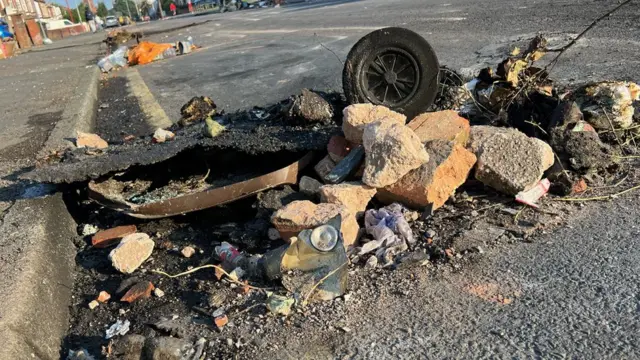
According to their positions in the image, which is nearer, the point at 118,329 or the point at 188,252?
the point at 118,329

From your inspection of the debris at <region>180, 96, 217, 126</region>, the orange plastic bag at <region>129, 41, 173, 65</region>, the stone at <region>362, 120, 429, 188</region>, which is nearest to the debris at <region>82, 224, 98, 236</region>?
the debris at <region>180, 96, 217, 126</region>

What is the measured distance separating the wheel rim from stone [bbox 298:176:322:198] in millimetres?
774

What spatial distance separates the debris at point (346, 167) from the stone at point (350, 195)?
0.30 ft

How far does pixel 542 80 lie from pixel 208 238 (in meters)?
2.50

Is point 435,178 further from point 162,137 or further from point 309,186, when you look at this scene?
point 162,137

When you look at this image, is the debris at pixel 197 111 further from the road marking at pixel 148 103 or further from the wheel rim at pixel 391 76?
the wheel rim at pixel 391 76

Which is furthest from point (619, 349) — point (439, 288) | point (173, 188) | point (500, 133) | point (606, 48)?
point (606, 48)

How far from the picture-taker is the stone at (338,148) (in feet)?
9.15

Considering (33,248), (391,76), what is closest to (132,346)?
Result: (33,248)

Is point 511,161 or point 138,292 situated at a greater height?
point 511,161

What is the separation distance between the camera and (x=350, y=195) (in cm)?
243

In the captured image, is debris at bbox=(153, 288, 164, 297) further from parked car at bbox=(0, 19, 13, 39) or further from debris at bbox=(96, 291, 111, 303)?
parked car at bbox=(0, 19, 13, 39)

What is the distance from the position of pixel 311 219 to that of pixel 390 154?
523mm

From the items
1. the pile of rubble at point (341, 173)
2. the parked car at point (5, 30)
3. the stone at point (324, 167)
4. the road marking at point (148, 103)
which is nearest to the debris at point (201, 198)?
the pile of rubble at point (341, 173)
